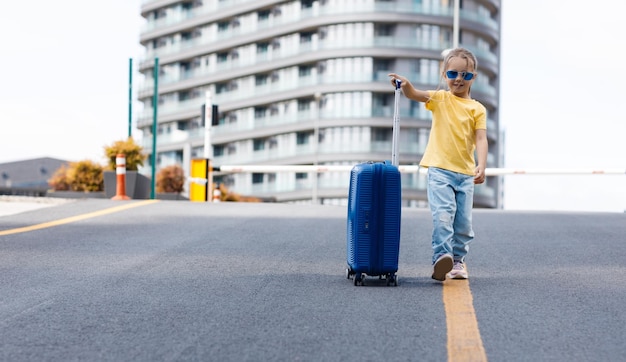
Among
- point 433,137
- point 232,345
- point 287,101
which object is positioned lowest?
point 232,345

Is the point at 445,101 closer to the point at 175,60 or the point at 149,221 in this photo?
the point at 149,221

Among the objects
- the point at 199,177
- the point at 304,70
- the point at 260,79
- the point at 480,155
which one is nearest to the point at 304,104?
the point at 304,70

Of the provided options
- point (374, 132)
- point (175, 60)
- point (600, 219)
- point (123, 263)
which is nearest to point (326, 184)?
point (374, 132)

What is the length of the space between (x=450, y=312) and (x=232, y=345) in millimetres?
1471

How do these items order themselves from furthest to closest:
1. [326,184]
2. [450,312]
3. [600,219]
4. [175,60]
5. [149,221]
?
[175,60] → [326,184] → [600,219] → [149,221] → [450,312]

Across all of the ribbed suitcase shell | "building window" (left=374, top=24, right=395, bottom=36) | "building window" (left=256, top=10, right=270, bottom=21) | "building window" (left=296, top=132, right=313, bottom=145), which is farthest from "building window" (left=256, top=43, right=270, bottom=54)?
the ribbed suitcase shell

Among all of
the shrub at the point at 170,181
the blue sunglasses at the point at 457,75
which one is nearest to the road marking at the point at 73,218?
the blue sunglasses at the point at 457,75

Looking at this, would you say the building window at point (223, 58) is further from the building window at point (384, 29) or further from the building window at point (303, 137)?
the building window at point (384, 29)

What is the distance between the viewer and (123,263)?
7.71 meters

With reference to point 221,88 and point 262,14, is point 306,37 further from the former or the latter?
point 221,88

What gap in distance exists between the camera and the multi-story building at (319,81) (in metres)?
73.6

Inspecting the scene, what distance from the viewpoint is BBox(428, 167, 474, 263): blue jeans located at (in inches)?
272

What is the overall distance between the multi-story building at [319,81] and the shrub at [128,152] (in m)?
41.5

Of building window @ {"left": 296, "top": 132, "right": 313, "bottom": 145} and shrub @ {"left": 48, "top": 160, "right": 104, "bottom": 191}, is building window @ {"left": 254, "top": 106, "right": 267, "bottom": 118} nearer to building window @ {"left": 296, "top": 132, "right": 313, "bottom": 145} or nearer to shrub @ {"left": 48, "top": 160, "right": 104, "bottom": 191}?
building window @ {"left": 296, "top": 132, "right": 313, "bottom": 145}
